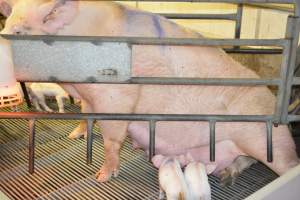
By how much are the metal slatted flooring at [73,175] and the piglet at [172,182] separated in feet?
0.40

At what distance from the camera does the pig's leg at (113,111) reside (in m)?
1.41

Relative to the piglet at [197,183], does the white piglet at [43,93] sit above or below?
above

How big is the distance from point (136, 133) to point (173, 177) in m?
0.35

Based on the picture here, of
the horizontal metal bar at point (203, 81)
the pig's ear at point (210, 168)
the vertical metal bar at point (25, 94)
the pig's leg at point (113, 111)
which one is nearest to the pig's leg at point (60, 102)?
the vertical metal bar at point (25, 94)

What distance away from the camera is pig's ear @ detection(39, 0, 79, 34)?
1.19m

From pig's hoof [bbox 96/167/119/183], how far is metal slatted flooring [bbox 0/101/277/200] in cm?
2

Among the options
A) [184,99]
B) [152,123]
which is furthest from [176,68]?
[152,123]

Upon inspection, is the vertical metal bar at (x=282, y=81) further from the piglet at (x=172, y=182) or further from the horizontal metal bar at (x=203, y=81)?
the piglet at (x=172, y=182)

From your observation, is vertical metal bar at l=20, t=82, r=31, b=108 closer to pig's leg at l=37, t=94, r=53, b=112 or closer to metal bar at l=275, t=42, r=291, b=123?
pig's leg at l=37, t=94, r=53, b=112

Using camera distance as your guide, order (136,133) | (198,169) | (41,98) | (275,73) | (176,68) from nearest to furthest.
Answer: (198,169), (176,68), (136,133), (41,98), (275,73)

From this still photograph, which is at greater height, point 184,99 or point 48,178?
point 184,99

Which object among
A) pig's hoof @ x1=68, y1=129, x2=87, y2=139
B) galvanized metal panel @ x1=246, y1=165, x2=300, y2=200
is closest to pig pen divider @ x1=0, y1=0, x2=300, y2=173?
galvanized metal panel @ x1=246, y1=165, x2=300, y2=200

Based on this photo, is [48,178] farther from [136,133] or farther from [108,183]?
[136,133]

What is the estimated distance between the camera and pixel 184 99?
1.47 meters
